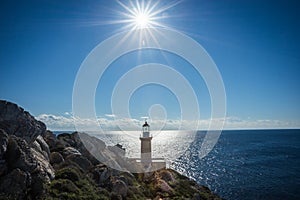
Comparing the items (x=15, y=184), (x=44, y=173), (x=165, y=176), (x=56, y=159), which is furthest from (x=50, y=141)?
(x=165, y=176)

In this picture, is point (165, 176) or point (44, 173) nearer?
Result: point (44, 173)

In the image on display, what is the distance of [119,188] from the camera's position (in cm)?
1499

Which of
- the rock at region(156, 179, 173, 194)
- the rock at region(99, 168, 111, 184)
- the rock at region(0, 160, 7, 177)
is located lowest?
the rock at region(156, 179, 173, 194)

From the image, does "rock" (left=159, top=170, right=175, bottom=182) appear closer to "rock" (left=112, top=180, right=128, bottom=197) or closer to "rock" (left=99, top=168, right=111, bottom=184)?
"rock" (left=112, top=180, right=128, bottom=197)

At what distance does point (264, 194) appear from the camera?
35938 mm

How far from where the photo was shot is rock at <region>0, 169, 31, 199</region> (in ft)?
29.8

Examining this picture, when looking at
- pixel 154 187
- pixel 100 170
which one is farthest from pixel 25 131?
pixel 154 187

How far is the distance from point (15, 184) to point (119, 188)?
23.4 ft

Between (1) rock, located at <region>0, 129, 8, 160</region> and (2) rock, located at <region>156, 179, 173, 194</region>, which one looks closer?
(1) rock, located at <region>0, 129, 8, 160</region>

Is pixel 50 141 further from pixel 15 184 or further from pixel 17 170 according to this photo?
pixel 15 184

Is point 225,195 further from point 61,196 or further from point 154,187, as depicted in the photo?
point 61,196

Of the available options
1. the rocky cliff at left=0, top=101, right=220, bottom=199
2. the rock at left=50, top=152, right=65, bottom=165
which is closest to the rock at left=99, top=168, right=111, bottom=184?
the rocky cliff at left=0, top=101, right=220, bottom=199

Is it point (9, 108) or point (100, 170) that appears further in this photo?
point (100, 170)

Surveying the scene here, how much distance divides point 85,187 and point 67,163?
3011 millimetres
